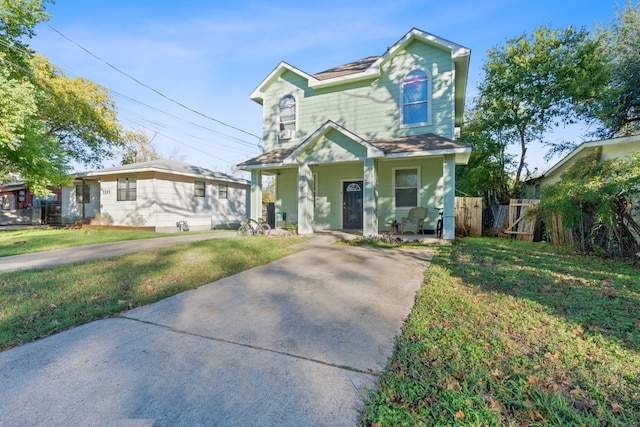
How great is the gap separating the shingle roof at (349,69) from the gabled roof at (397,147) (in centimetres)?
321

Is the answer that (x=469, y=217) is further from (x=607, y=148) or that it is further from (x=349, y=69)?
(x=349, y=69)

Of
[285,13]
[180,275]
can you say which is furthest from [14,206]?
[180,275]

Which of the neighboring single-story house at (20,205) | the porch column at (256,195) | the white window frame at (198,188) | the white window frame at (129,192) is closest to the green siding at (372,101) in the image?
the porch column at (256,195)

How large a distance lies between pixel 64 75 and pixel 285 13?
596 inches

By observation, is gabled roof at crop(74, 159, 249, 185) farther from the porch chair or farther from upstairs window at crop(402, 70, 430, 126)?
the porch chair

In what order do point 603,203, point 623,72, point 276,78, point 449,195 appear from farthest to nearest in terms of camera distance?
point 623,72 < point 276,78 < point 449,195 < point 603,203

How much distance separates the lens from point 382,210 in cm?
1155

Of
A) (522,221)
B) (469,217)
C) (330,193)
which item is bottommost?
(522,221)

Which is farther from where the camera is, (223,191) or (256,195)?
(223,191)

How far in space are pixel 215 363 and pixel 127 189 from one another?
1586 cm

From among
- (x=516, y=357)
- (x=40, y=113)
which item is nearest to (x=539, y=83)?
(x=516, y=357)

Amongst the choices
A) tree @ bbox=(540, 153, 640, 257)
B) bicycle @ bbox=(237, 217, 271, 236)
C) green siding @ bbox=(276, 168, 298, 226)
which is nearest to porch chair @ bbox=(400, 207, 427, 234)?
tree @ bbox=(540, 153, 640, 257)

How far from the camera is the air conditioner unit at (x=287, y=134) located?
41.8 feet

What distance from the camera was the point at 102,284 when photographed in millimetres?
4855
